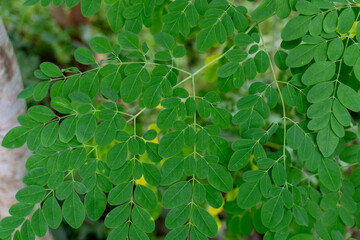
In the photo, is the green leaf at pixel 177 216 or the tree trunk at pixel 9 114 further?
the tree trunk at pixel 9 114

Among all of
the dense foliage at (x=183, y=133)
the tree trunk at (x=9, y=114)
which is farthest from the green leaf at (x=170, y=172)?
the tree trunk at (x=9, y=114)

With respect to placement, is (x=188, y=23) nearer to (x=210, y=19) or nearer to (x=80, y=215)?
(x=210, y=19)

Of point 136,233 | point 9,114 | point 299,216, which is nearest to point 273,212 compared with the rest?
point 299,216

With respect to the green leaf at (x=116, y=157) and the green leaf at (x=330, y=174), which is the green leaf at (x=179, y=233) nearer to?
the green leaf at (x=116, y=157)

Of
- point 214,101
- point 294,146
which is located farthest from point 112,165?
point 294,146

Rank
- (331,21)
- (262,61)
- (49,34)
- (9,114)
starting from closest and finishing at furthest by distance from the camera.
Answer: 1. (331,21)
2. (262,61)
3. (9,114)
4. (49,34)

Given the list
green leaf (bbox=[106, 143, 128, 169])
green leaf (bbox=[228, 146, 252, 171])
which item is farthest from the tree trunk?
green leaf (bbox=[228, 146, 252, 171])

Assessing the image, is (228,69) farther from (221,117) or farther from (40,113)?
(40,113)
